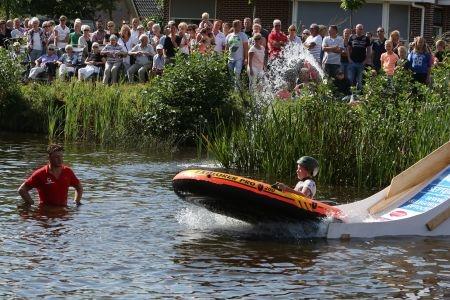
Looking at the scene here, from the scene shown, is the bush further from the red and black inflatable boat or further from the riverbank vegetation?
the red and black inflatable boat

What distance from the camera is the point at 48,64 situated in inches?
1190

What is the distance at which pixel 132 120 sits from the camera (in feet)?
83.8

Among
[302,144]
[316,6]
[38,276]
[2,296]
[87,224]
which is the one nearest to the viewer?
[2,296]

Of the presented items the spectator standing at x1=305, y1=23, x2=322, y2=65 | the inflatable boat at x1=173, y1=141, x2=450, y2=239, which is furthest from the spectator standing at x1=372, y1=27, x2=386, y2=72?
the inflatable boat at x1=173, y1=141, x2=450, y2=239

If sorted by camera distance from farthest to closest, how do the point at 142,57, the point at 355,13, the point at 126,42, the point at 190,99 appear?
the point at 355,13 → the point at 126,42 → the point at 142,57 → the point at 190,99

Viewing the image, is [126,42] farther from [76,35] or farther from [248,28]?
[248,28]

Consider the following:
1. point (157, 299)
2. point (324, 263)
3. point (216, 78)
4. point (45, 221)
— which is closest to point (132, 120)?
point (216, 78)

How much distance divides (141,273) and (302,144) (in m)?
7.63

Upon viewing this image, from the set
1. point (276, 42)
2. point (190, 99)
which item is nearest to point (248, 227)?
point (190, 99)

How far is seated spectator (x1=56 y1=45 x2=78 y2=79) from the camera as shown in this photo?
29566 millimetres

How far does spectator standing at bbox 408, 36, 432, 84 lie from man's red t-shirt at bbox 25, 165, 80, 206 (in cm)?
1028

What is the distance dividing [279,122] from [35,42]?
39.3ft

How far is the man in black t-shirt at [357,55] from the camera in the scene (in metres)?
26.7

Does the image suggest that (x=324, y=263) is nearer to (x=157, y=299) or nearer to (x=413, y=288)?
(x=413, y=288)
